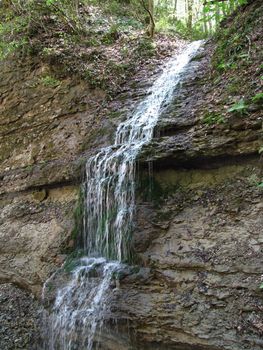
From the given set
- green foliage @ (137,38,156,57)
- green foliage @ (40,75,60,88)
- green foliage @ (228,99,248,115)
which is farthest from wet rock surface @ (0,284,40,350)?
green foliage @ (137,38,156,57)

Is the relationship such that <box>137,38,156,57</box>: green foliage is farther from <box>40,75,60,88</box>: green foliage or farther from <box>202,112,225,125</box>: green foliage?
<box>202,112,225,125</box>: green foliage

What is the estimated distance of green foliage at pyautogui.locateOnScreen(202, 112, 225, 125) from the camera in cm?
532

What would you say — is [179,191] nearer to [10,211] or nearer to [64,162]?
[64,162]

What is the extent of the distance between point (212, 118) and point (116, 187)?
1.80m

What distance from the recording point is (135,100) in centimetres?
759

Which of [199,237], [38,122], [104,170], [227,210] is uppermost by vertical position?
[38,122]

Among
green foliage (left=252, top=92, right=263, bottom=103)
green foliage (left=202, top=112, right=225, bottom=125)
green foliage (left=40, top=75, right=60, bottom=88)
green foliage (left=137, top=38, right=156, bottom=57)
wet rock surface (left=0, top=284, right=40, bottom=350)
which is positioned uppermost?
green foliage (left=137, top=38, right=156, bottom=57)

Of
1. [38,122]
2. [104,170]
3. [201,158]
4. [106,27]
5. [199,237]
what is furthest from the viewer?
[106,27]

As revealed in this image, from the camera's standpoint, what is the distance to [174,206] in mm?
5363

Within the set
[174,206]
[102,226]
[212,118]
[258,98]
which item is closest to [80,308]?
[102,226]

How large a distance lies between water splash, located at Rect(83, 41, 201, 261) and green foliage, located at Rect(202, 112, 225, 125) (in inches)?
37.7

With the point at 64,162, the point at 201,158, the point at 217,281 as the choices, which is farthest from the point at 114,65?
the point at 217,281

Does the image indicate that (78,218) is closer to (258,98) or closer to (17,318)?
(17,318)

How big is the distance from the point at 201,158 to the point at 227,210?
85 cm
